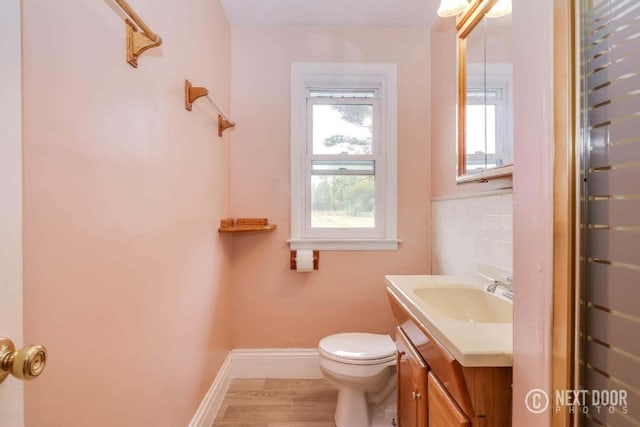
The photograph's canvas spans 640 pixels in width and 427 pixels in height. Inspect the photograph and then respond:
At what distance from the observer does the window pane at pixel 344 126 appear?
2266 mm

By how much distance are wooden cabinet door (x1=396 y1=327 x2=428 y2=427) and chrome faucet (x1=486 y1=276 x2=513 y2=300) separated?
418 mm

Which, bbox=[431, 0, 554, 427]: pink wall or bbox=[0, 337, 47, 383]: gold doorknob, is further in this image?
bbox=[431, 0, 554, 427]: pink wall

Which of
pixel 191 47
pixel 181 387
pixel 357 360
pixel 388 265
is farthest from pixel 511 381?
pixel 191 47

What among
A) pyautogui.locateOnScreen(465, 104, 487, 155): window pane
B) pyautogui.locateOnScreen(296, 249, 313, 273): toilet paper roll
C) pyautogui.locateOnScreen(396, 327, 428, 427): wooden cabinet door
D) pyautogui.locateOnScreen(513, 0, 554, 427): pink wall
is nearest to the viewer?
pyautogui.locateOnScreen(513, 0, 554, 427): pink wall

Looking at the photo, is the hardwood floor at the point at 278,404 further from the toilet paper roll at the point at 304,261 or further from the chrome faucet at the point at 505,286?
the chrome faucet at the point at 505,286

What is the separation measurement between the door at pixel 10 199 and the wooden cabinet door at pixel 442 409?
92cm

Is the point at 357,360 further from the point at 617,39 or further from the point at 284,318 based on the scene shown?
the point at 617,39

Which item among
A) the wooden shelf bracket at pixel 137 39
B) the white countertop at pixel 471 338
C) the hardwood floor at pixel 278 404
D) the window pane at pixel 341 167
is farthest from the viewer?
the window pane at pixel 341 167

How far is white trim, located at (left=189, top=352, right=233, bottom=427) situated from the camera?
157 cm

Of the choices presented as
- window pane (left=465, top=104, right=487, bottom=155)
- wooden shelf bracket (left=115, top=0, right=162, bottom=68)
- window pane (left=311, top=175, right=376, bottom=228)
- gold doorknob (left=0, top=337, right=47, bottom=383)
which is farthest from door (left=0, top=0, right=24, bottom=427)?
window pane (left=311, top=175, right=376, bottom=228)

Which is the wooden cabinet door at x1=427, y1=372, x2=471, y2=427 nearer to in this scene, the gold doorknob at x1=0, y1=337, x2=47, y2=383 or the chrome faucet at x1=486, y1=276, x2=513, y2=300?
the chrome faucet at x1=486, y1=276, x2=513, y2=300

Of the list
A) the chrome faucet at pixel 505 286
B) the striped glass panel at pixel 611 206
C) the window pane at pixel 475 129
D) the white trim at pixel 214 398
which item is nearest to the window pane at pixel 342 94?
the window pane at pixel 475 129

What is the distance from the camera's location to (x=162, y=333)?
120 centimetres

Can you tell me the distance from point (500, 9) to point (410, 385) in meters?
1.64
